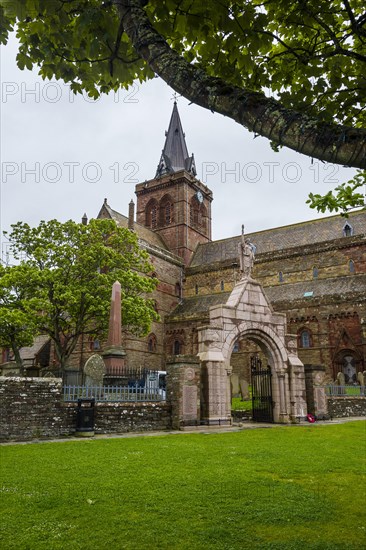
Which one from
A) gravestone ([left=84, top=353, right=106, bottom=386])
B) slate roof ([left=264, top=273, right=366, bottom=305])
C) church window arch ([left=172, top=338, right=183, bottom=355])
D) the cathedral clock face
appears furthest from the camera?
the cathedral clock face

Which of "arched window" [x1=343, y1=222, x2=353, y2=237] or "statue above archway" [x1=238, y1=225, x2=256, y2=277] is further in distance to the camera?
"arched window" [x1=343, y1=222, x2=353, y2=237]

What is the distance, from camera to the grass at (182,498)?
450 cm

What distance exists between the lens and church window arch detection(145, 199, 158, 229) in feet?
164

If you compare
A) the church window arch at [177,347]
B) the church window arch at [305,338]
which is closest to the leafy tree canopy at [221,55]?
the church window arch at [305,338]

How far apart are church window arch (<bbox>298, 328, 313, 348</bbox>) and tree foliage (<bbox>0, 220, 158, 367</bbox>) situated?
529 inches

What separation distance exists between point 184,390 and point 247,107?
1248 cm

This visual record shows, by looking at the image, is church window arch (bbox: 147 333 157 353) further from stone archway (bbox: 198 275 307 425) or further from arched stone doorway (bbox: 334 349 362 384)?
stone archway (bbox: 198 275 307 425)

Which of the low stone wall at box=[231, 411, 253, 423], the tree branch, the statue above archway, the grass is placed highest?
the statue above archway

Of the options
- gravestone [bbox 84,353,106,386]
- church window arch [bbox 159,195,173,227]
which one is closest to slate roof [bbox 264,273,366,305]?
church window arch [bbox 159,195,173,227]

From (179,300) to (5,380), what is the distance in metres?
31.7

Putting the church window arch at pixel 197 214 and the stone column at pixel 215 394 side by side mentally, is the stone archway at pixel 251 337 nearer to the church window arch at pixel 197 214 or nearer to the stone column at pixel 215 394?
the stone column at pixel 215 394

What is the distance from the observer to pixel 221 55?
521 cm

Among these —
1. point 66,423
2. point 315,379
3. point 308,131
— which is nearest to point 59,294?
point 66,423

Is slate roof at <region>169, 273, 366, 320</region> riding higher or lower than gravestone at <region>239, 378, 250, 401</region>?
higher
